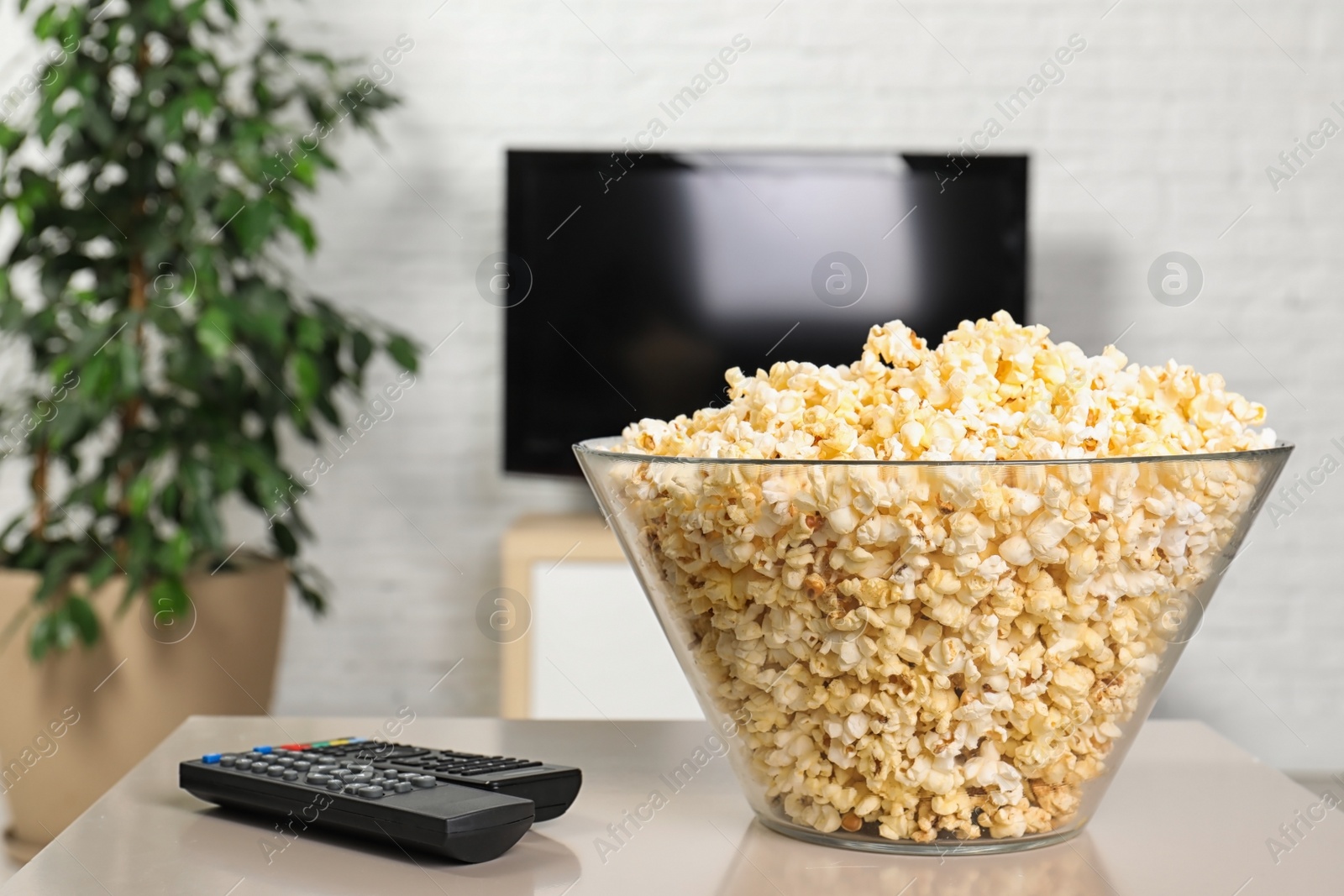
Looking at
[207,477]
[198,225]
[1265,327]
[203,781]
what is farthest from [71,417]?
[1265,327]

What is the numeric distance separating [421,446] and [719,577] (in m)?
2.18

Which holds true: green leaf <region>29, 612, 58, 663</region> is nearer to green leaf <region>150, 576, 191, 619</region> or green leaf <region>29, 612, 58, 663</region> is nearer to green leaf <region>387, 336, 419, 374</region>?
green leaf <region>150, 576, 191, 619</region>

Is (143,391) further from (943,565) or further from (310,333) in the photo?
(943,565)

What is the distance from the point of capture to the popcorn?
519mm

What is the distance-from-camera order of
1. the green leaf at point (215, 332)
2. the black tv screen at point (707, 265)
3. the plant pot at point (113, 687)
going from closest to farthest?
1. the green leaf at point (215, 332)
2. the plant pot at point (113, 687)
3. the black tv screen at point (707, 265)

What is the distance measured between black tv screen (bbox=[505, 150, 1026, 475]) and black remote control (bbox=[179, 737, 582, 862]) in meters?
1.81

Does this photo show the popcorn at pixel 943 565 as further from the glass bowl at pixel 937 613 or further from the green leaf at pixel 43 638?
the green leaf at pixel 43 638

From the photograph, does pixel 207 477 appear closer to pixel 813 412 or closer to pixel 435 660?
pixel 435 660

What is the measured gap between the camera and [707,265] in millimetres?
2443

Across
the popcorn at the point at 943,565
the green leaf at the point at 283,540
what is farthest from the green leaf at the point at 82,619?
the popcorn at the point at 943,565

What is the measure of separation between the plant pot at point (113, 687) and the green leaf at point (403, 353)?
445 millimetres

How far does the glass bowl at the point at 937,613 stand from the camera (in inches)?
20.3

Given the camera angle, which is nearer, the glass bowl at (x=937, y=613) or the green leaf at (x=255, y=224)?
the glass bowl at (x=937, y=613)

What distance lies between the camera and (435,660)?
8.82ft
